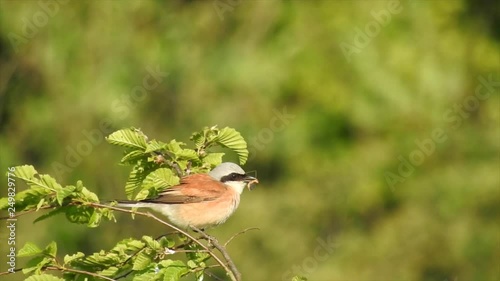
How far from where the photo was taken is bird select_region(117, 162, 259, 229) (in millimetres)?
5188

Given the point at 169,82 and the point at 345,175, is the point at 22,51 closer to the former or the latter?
the point at 169,82

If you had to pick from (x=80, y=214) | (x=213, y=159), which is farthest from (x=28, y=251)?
(x=213, y=159)

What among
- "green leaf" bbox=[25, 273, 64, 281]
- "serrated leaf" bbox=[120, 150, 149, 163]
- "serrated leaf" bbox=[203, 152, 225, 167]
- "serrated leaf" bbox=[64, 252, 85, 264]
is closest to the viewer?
"green leaf" bbox=[25, 273, 64, 281]

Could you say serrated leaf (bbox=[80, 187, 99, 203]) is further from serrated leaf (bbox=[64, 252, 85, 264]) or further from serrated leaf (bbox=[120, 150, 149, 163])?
serrated leaf (bbox=[120, 150, 149, 163])

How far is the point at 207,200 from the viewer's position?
5.37 metres

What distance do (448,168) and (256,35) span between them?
3191mm

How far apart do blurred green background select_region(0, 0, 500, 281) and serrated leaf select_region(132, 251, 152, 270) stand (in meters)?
7.84

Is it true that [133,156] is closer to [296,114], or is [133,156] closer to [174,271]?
[174,271]

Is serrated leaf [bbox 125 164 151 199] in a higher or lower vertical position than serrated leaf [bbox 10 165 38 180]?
lower

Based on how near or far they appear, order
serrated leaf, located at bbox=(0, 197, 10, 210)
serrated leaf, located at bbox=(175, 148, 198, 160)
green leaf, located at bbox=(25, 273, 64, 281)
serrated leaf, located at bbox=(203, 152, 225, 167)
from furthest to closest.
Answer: serrated leaf, located at bbox=(203, 152, 225, 167) → serrated leaf, located at bbox=(175, 148, 198, 160) → green leaf, located at bbox=(25, 273, 64, 281) → serrated leaf, located at bbox=(0, 197, 10, 210)

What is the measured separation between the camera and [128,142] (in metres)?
3.91

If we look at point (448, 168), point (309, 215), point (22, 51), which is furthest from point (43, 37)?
point (448, 168)

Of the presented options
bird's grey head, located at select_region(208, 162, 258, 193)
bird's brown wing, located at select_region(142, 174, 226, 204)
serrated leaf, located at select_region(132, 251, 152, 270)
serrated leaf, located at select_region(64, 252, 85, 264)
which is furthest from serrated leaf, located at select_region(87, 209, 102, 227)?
bird's grey head, located at select_region(208, 162, 258, 193)

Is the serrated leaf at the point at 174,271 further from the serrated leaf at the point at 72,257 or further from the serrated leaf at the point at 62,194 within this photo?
the serrated leaf at the point at 62,194
